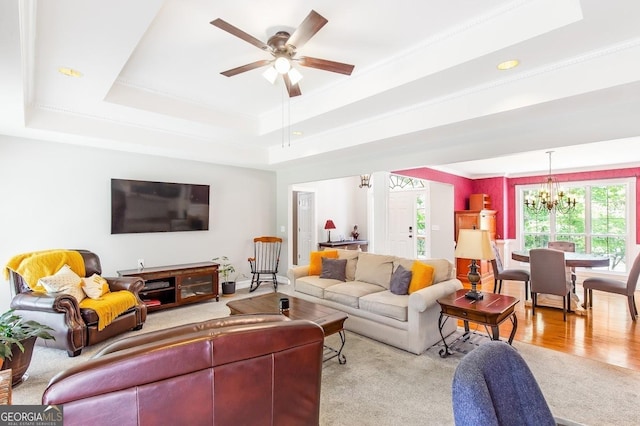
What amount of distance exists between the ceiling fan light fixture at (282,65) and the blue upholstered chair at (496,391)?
2428 mm

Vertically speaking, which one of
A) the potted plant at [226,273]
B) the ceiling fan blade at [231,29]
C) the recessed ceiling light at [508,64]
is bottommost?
the potted plant at [226,273]

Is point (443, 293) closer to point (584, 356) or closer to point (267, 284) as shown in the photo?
point (584, 356)

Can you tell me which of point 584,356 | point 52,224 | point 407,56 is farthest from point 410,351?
point 52,224

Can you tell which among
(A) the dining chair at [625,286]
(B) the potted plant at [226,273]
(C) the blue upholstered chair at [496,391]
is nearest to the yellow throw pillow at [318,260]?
(B) the potted plant at [226,273]

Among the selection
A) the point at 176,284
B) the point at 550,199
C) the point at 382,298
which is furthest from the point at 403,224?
the point at 176,284

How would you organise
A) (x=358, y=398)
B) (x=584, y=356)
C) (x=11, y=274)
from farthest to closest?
(x=11, y=274) → (x=584, y=356) → (x=358, y=398)

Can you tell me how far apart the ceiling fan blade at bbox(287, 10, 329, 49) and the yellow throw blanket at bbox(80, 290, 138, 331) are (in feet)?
10.7

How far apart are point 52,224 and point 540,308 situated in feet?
23.7

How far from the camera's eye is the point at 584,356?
312 cm

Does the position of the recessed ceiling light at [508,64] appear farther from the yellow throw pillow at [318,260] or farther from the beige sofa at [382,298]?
the yellow throw pillow at [318,260]

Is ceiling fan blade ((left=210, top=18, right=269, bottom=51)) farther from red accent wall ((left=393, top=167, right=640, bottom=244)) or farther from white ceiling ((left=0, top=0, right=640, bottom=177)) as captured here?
red accent wall ((left=393, top=167, right=640, bottom=244))

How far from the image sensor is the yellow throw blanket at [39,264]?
3377mm

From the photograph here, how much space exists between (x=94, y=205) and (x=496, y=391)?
5253mm

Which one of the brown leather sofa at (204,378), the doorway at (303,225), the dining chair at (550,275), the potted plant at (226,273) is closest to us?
the brown leather sofa at (204,378)
